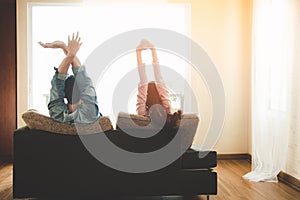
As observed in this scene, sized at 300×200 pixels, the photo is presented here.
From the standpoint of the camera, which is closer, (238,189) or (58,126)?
(58,126)

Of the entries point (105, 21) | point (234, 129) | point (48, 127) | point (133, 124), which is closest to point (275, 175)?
point (234, 129)

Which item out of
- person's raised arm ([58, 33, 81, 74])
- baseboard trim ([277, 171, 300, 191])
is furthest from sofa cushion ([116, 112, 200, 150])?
baseboard trim ([277, 171, 300, 191])

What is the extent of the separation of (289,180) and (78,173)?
2278 millimetres

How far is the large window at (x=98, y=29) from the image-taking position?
523 cm

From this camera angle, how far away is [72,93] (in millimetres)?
3322

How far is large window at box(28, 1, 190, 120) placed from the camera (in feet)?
17.1

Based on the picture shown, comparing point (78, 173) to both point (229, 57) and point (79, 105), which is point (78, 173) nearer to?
point (79, 105)

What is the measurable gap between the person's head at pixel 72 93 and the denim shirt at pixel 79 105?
0.11 ft

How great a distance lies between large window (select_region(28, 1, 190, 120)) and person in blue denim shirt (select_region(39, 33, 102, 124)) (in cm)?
192

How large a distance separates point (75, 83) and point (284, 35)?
222cm

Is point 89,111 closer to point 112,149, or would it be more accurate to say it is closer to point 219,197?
point 112,149

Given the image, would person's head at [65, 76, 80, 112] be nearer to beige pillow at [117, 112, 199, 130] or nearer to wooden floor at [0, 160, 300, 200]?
beige pillow at [117, 112, 199, 130]

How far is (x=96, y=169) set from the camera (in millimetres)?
3186

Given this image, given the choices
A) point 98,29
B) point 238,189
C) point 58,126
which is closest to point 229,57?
point 98,29
